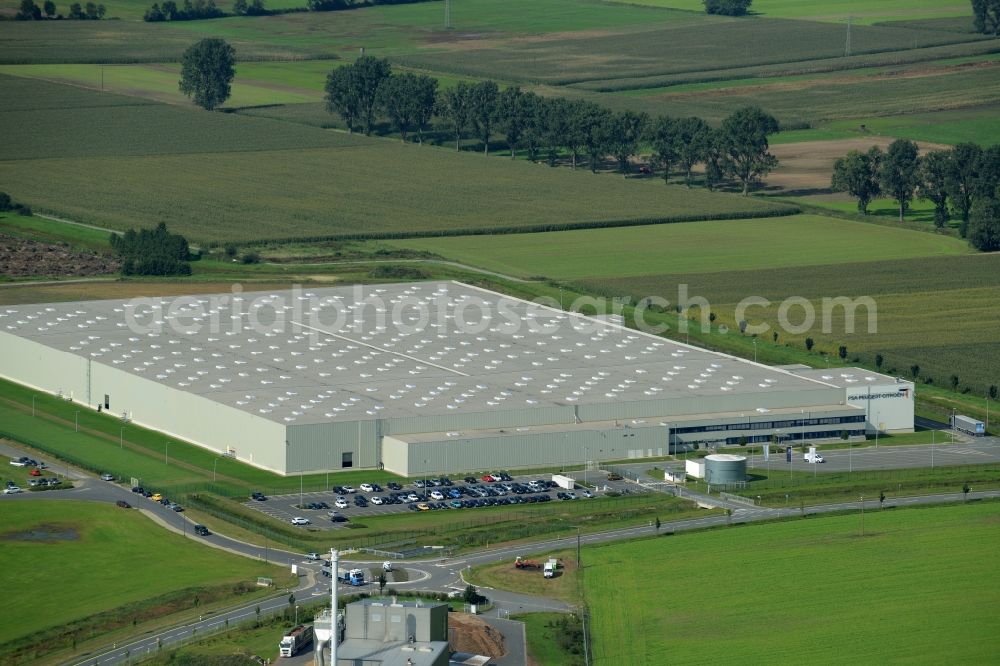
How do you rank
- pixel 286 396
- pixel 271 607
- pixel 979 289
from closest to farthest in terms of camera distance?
1. pixel 271 607
2. pixel 286 396
3. pixel 979 289

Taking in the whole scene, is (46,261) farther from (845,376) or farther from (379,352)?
(845,376)

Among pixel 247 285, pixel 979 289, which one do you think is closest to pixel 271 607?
pixel 247 285

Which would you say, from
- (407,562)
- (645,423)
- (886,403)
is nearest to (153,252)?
(645,423)

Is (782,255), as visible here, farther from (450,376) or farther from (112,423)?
(112,423)

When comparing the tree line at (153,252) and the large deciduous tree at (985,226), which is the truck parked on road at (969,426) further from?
the tree line at (153,252)

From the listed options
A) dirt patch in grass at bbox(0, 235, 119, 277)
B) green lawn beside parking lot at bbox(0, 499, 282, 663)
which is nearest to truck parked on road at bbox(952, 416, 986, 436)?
green lawn beside parking lot at bbox(0, 499, 282, 663)

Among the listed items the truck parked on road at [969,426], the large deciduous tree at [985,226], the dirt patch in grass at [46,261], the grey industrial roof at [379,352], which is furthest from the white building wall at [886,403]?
the dirt patch in grass at [46,261]
